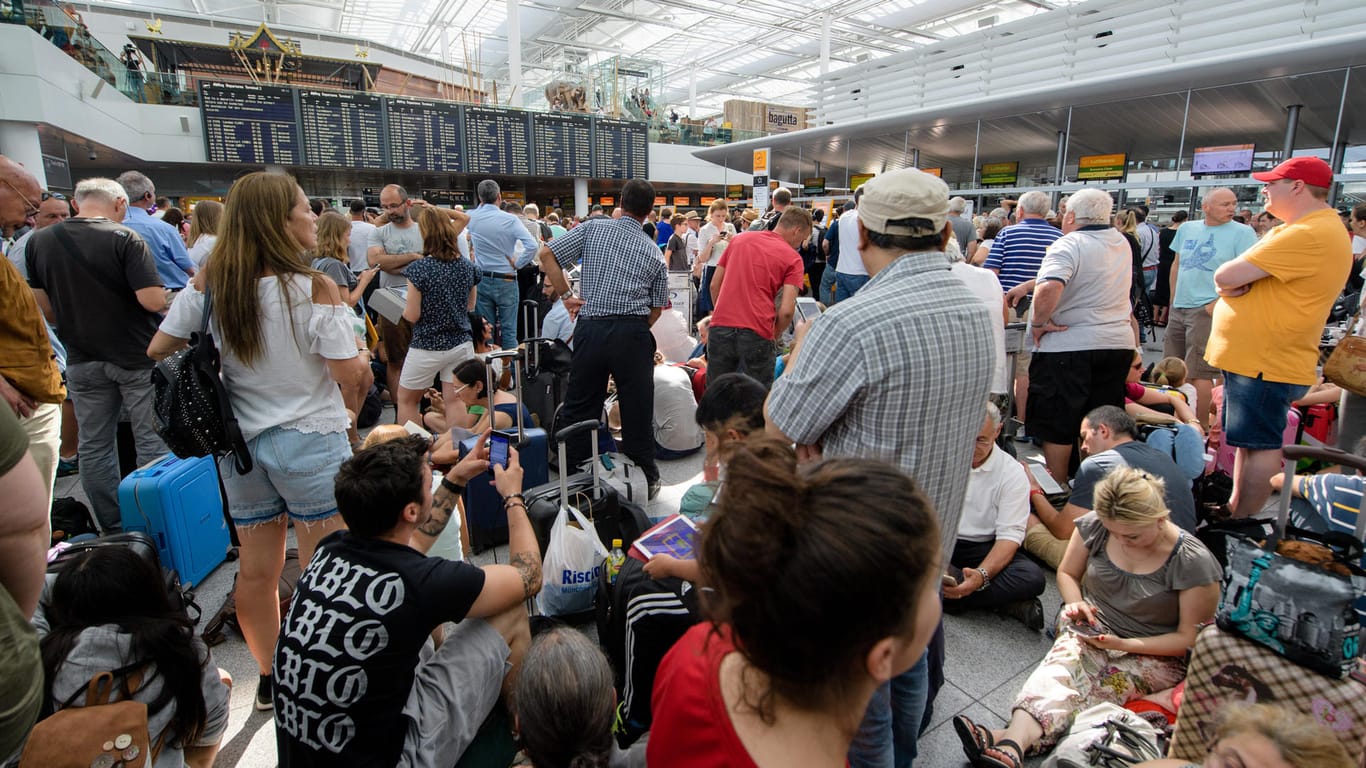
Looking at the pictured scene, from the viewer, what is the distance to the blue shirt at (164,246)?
4125 millimetres

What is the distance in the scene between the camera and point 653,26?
70.1 feet

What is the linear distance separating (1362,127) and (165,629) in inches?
619

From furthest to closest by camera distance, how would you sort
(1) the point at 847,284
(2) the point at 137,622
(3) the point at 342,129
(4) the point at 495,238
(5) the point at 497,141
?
(5) the point at 497,141, (3) the point at 342,129, (1) the point at 847,284, (4) the point at 495,238, (2) the point at 137,622

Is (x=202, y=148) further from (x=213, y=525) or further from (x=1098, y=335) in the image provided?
(x=1098, y=335)

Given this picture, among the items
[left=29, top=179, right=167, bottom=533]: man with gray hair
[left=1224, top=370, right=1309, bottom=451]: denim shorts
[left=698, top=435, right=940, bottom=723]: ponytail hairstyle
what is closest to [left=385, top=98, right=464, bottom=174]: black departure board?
[left=29, top=179, right=167, bottom=533]: man with gray hair

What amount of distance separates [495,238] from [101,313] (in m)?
2.97

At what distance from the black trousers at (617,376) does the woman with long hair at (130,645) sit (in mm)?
2190

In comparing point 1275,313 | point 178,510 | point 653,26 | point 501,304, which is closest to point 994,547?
point 1275,313

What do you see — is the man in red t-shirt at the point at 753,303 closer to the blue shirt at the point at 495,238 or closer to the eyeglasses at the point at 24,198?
the blue shirt at the point at 495,238

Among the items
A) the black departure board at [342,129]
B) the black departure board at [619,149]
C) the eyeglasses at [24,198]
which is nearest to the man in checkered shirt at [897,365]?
the eyeglasses at [24,198]

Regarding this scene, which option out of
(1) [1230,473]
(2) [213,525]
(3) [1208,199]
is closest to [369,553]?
(2) [213,525]

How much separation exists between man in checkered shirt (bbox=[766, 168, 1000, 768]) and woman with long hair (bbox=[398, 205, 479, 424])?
9.88 ft

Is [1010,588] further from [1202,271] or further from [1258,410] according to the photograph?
[1202,271]

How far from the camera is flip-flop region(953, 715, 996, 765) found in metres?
2.02
